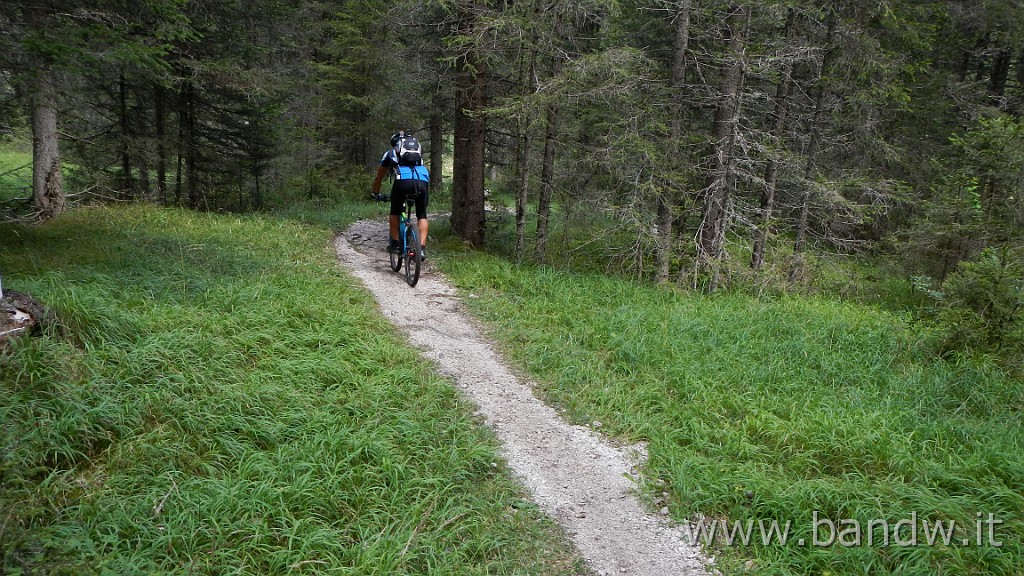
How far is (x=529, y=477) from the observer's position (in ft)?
15.6

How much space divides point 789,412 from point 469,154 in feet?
27.7

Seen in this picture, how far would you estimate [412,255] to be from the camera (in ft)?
31.6

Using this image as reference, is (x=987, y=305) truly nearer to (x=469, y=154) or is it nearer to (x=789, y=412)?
(x=789, y=412)

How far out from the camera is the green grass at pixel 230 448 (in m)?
3.46

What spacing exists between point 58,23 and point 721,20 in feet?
33.1

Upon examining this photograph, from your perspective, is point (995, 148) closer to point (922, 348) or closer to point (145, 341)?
point (922, 348)

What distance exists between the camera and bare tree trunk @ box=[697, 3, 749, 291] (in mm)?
10352

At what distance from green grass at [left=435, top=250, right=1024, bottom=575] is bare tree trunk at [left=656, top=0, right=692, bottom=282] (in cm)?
157

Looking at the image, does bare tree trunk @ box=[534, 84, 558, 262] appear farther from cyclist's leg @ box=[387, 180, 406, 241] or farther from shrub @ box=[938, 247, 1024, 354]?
shrub @ box=[938, 247, 1024, 354]

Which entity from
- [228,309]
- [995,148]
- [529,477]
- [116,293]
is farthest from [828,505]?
[995,148]

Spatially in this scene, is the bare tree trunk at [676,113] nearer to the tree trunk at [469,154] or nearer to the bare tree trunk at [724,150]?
the bare tree trunk at [724,150]

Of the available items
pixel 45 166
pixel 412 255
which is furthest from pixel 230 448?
pixel 45 166

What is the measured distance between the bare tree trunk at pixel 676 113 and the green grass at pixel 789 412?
1569mm

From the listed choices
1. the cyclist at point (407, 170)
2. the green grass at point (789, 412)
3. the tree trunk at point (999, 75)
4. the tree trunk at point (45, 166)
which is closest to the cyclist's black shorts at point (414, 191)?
the cyclist at point (407, 170)
